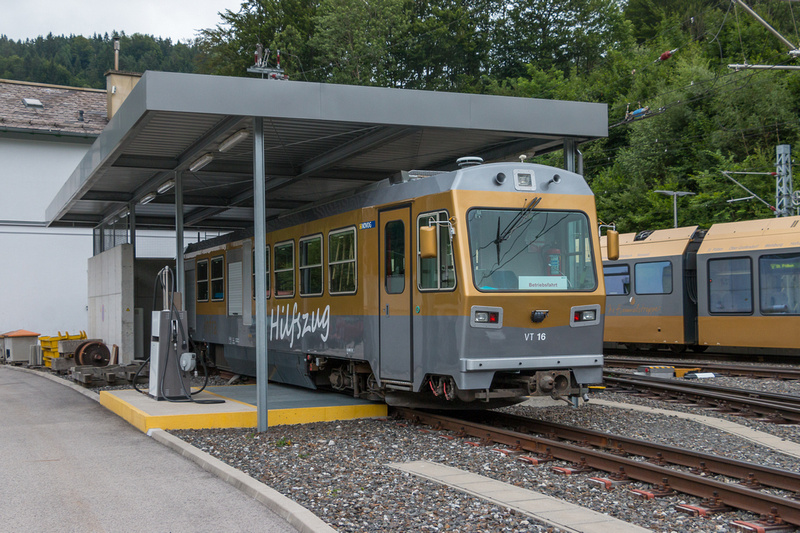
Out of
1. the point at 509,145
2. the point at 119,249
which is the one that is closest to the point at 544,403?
the point at 509,145

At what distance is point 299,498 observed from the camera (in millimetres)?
7094

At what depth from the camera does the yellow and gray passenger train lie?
993 cm

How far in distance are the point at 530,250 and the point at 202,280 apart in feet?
38.0

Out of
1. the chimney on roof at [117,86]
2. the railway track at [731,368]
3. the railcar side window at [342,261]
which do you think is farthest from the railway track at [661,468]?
the chimney on roof at [117,86]

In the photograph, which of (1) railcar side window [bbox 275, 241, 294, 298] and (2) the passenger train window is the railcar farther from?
(2) the passenger train window

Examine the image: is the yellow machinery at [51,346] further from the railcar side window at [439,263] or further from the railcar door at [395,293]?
the railcar side window at [439,263]

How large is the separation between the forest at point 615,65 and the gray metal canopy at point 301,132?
52.3 ft

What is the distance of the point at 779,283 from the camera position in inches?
763

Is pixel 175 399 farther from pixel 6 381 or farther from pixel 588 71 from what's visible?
pixel 588 71

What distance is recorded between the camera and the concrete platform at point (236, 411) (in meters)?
11.1

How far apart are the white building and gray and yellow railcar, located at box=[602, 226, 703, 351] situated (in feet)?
64.8

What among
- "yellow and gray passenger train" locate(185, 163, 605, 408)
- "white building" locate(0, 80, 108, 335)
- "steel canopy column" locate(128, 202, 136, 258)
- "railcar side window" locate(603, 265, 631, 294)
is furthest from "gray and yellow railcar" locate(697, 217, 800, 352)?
"white building" locate(0, 80, 108, 335)

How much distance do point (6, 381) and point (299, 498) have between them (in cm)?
1501

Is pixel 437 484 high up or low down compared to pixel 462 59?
down
